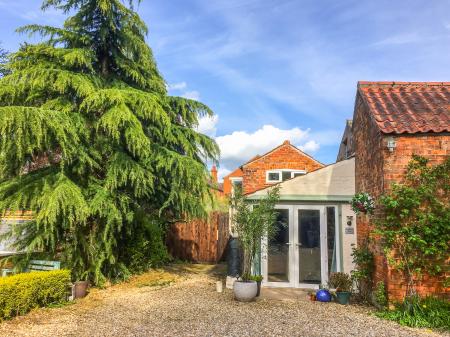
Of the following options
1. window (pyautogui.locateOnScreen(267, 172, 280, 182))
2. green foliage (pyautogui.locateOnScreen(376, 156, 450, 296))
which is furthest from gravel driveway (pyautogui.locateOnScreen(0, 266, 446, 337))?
window (pyautogui.locateOnScreen(267, 172, 280, 182))

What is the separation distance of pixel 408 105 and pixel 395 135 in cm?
157

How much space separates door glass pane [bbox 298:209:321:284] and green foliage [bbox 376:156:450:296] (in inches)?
124

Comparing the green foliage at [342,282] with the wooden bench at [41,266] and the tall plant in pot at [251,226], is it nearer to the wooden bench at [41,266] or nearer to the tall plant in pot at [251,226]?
the tall plant in pot at [251,226]

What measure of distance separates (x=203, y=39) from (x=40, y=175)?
611 centimetres

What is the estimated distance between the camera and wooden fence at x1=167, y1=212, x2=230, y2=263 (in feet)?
57.0

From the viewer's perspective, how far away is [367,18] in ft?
33.0

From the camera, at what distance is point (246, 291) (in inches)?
350

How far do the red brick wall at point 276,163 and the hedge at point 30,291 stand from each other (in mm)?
14025

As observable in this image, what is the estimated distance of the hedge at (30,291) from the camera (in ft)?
23.7

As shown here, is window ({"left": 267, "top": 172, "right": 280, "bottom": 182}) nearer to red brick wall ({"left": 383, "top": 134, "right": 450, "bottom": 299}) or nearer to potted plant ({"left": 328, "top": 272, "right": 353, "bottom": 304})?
potted plant ({"left": 328, "top": 272, "right": 353, "bottom": 304})

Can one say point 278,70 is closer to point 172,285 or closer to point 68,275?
point 172,285

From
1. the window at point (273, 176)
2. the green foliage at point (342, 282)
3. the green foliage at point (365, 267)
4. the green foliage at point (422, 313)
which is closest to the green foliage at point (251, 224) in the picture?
the green foliage at point (342, 282)

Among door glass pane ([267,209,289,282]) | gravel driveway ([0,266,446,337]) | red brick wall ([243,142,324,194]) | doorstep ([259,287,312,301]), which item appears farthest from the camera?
red brick wall ([243,142,324,194])

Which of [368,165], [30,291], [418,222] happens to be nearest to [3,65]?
[30,291]
